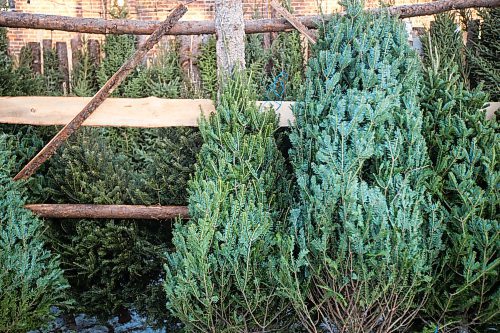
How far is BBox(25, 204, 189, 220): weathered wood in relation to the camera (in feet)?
13.0

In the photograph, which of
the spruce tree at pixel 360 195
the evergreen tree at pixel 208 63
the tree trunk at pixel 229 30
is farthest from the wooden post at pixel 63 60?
the spruce tree at pixel 360 195

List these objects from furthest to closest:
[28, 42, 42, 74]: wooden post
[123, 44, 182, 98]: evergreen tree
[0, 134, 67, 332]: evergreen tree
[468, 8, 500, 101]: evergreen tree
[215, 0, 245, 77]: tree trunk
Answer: [123, 44, 182, 98]: evergreen tree < [28, 42, 42, 74]: wooden post < [468, 8, 500, 101]: evergreen tree < [215, 0, 245, 77]: tree trunk < [0, 134, 67, 332]: evergreen tree

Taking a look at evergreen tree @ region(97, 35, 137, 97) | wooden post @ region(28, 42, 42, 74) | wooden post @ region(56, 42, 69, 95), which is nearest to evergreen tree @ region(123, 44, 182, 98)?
evergreen tree @ region(97, 35, 137, 97)

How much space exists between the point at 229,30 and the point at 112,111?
0.97 meters

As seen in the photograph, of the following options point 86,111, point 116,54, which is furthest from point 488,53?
point 116,54

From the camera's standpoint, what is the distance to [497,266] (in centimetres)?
326

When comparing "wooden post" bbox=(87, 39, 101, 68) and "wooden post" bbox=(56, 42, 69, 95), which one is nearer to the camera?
"wooden post" bbox=(56, 42, 69, 95)

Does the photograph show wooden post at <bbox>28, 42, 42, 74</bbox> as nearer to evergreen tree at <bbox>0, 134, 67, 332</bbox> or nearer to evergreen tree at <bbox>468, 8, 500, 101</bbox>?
evergreen tree at <bbox>0, 134, 67, 332</bbox>

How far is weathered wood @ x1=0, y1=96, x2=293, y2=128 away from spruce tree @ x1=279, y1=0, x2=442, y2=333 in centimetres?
62

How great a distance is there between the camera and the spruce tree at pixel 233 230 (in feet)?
10.6

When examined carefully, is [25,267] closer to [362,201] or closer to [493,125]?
[362,201]

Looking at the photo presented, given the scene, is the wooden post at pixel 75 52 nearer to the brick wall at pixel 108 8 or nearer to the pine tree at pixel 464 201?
the brick wall at pixel 108 8

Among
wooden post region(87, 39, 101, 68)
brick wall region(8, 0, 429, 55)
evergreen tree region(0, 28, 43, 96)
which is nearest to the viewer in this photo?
evergreen tree region(0, 28, 43, 96)

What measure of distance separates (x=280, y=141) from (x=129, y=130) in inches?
171
